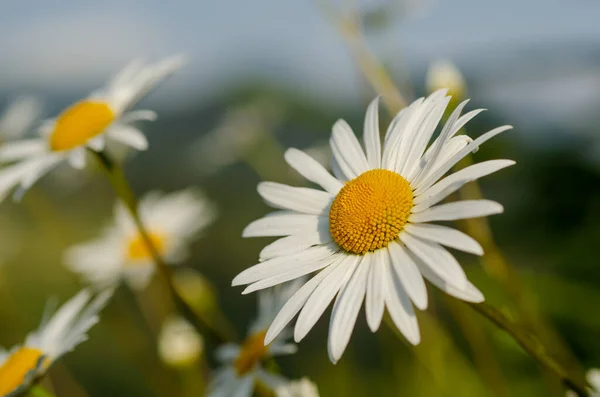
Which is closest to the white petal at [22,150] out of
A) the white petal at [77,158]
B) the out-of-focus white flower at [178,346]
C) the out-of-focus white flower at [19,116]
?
the white petal at [77,158]

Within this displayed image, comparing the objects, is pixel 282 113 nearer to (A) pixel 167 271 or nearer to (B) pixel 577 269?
(B) pixel 577 269

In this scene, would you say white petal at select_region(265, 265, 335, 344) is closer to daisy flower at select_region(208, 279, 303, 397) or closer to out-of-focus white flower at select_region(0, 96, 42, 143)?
daisy flower at select_region(208, 279, 303, 397)

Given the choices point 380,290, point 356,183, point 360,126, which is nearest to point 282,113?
point 360,126

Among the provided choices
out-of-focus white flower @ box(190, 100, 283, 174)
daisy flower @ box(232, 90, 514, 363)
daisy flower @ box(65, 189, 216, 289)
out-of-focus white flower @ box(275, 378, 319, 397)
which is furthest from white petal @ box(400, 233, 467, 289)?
out-of-focus white flower @ box(190, 100, 283, 174)

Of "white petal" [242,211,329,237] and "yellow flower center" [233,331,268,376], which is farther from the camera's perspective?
"yellow flower center" [233,331,268,376]

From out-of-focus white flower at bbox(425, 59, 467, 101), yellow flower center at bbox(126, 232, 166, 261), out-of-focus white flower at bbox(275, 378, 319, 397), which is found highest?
out-of-focus white flower at bbox(425, 59, 467, 101)

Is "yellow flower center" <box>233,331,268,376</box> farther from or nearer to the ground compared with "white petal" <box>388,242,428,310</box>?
nearer to the ground
